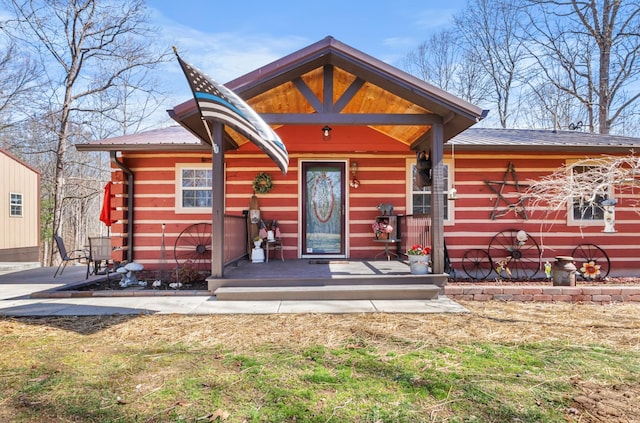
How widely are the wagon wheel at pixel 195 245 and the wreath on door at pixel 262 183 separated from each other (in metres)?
1.18

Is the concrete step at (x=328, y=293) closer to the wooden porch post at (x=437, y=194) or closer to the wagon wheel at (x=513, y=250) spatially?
the wooden porch post at (x=437, y=194)

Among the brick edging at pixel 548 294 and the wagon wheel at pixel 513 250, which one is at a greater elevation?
the wagon wheel at pixel 513 250

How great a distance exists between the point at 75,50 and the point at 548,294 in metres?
16.3

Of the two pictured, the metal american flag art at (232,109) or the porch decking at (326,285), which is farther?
the porch decking at (326,285)

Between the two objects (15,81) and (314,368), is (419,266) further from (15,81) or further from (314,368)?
(15,81)

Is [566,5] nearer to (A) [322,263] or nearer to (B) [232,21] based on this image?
(B) [232,21]

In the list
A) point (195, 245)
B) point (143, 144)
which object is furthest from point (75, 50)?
point (195, 245)

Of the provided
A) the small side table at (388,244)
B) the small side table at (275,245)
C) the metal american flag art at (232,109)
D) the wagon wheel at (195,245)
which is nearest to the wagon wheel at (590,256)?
the small side table at (388,244)

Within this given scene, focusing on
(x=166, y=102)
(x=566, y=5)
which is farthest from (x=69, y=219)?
(x=566, y=5)

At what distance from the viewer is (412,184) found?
7.60 m

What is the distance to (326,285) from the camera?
211 inches

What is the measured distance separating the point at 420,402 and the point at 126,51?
1631 centimetres

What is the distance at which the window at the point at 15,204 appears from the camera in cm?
1159

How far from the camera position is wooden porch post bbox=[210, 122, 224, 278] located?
17.1 ft
